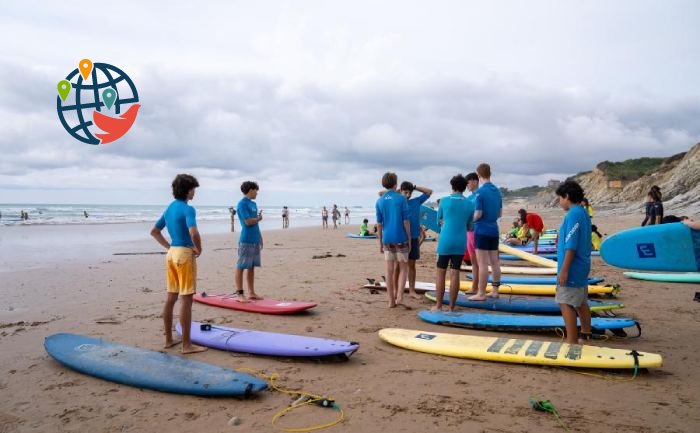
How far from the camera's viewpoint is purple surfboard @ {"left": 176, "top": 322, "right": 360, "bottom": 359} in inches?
167

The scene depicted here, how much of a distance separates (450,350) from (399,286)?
2.22m

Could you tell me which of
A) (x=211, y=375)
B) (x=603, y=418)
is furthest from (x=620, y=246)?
(x=211, y=375)

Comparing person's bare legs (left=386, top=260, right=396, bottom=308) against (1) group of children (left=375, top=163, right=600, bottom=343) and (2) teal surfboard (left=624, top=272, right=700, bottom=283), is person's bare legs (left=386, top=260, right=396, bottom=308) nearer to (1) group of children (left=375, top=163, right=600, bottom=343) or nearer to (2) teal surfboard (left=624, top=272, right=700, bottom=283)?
(1) group of children (left=375, top=163, right=600, bottom=343)

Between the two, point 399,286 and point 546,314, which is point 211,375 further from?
point 546,314

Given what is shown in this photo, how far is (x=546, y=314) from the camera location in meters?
6.10

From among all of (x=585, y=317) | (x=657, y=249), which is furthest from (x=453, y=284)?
(x=657, y=249)

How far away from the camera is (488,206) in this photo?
21.0 feet

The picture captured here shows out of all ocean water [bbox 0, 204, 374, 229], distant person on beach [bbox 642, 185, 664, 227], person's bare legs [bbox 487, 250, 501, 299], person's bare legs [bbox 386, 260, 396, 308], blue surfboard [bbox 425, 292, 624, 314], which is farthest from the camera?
ocean water [bbox 0, 204, 374, 229]

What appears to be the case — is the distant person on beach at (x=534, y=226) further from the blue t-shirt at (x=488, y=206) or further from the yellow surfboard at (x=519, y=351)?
the yellow surfboard at (x=519, y=351)

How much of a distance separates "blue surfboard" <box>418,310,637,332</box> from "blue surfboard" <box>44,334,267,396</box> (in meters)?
2.71

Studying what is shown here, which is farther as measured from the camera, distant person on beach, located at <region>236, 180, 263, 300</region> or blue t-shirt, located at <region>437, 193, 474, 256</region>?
distant person on beach, located at <region>236, 180, 263, 300</region>

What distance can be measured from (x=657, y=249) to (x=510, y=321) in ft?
6.24

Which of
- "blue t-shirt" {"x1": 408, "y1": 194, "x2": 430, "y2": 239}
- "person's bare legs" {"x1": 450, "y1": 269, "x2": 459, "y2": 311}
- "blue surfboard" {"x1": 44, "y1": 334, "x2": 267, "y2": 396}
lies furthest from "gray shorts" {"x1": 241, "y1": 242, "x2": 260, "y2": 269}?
"person's bare legs" {"x1": 450, "y1": 269, "x2": 459, "y2": 311}

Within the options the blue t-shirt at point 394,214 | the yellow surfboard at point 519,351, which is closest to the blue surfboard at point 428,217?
the blue t-shirt at point 394,214
